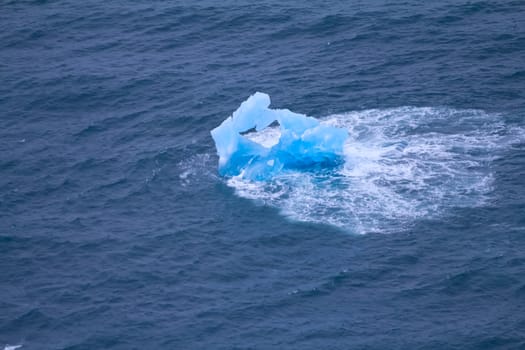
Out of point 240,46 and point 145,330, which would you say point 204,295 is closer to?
point 145,330

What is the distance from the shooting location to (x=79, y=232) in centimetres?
11319

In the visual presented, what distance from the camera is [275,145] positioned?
4823 inches

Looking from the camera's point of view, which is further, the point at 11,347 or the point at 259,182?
the point at 259,182

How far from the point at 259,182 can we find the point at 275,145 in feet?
16.7

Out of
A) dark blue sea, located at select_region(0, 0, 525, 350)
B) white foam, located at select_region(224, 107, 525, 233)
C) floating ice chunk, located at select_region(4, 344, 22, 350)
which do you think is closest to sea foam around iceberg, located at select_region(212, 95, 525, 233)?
white foam, located at select_region(224, 107, 525, 233)

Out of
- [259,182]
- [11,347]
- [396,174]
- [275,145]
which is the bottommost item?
[11,347]

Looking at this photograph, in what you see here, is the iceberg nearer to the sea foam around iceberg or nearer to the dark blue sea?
the sea foam around iceberg

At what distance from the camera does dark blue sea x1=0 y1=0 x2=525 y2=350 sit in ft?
321

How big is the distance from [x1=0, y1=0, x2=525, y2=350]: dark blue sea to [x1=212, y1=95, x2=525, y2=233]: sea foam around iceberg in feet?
0.95

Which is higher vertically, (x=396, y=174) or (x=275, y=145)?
(x=275, y=145)

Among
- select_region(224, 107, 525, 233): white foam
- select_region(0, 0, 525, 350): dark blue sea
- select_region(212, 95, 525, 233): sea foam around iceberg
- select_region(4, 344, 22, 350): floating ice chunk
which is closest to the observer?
select_region(4, 344, 22, 350): floating ice chunk

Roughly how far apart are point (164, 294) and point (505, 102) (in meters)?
56.8

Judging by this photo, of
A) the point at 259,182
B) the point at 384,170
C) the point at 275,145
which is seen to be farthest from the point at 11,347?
the point at 384,170

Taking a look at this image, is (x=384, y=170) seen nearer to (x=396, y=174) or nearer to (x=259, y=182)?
(x=396, y=174)
